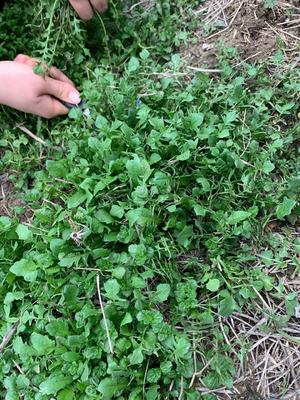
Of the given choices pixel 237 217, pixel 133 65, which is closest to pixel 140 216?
pixel 237 217

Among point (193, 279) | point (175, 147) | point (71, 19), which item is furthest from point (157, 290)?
point (71, 19)

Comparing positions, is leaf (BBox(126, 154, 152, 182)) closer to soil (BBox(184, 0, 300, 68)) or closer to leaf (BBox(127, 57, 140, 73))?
leaf (BBox(127, 57, 140, 73))

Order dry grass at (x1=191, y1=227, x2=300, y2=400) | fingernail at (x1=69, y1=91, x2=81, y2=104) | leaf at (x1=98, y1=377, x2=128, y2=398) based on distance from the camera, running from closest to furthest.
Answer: leaf at (x1=98, y1=377, x2=128, y2=398)
dry grass at (x1=191, y1=227, x2=300, y2=400)
fingernail at (x1=69, y1=91, x2=81, y2=104)

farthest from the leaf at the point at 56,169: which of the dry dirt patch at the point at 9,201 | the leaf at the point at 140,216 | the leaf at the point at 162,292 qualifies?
the leaf at the point at 162,292

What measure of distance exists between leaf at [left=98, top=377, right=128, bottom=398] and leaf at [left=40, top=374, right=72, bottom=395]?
0.41ft

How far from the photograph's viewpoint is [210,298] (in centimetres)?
188

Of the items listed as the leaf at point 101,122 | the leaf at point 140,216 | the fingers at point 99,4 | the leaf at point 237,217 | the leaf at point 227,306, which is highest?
the fingers at point 99,4

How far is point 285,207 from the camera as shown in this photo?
6.23ft

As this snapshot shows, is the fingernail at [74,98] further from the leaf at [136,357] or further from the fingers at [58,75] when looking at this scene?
the leaf at [136,357]

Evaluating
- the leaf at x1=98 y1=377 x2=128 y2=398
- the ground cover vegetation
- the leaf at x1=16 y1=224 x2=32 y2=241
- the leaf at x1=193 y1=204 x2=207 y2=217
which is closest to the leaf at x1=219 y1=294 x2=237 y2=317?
the ground cover vegetation

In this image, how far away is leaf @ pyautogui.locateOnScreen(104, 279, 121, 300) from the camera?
1782 millimetres

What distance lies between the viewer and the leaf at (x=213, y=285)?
180cm

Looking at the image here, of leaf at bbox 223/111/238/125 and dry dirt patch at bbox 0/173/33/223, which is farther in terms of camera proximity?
dry dirt patch at bbox 0/173/33/223

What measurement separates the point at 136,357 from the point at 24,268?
504 millimetres
